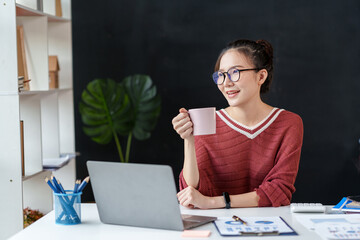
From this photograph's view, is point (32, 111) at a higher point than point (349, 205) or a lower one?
higher

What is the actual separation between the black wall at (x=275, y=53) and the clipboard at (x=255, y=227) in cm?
278

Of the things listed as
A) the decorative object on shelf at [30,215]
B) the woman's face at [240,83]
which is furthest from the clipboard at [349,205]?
the decorative object on shelf at [30,215]

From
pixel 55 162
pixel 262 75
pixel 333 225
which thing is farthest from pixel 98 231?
pixel 55 162

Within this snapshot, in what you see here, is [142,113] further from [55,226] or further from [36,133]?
[55,226]

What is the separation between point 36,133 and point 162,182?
187 cm

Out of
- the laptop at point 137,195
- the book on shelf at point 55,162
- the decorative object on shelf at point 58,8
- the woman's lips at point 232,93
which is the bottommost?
the book on shelf at point 55,162

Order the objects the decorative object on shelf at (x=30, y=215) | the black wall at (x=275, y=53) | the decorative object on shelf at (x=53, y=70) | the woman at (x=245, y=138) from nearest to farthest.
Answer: the woman at (x=245, y=138)
the decorative object on shelf at (x=30, y=215)
the decorative object on shelf at (x=53, y=70)
the black wall at (x=275, y=53)

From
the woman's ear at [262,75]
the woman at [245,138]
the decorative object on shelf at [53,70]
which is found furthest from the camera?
the decorative object on shelf at [53,70]

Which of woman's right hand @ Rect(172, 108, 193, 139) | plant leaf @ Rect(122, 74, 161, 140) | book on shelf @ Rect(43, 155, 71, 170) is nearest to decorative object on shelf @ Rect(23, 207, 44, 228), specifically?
book on shelf @ Rect(43, 155, 71, 170)

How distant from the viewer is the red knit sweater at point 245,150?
2.16 metres

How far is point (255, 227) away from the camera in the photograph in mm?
1573

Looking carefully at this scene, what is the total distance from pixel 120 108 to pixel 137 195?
8.55ft

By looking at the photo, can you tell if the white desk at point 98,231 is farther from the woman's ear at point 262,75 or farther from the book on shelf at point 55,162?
the book on shelf at point 55,162

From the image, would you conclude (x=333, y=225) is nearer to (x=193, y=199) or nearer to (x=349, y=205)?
(x=349, y=205)
